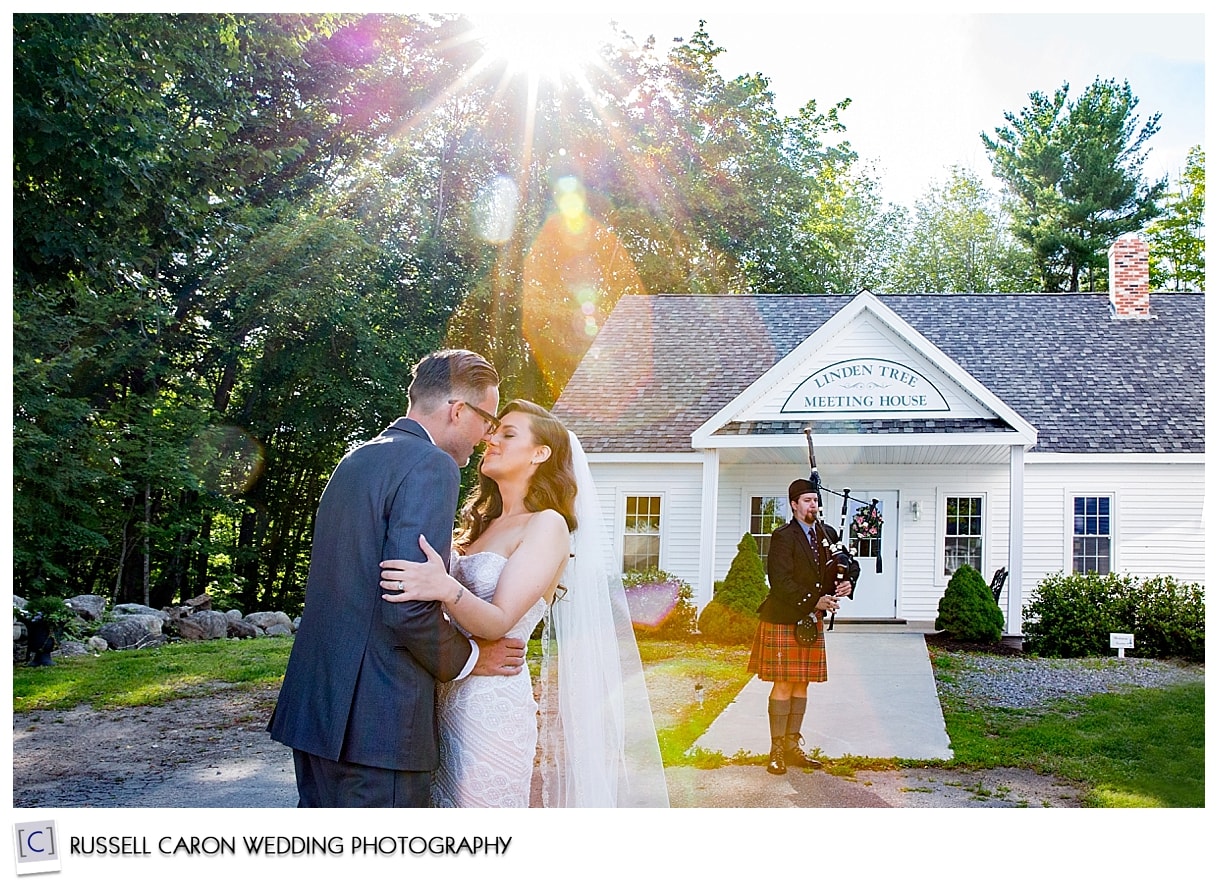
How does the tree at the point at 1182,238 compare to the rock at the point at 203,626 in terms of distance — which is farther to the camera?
the tree at the point at 1182,238

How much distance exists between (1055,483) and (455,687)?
9180mm

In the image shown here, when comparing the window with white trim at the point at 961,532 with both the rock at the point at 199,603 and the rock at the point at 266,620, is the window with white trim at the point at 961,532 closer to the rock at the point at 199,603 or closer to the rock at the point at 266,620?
the rock at the point at 266,620

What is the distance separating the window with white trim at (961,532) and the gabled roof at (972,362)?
98cm

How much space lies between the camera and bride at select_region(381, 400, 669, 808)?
313 cm

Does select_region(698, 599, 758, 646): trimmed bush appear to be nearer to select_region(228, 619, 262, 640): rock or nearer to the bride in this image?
select_region(228, 619, 262, 640): rock

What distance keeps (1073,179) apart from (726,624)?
10.9 meters

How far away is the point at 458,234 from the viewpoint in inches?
635

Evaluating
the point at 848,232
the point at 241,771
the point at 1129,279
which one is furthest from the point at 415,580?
the point at 848,232

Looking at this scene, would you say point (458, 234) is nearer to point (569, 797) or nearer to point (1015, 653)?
point (1015, 653)

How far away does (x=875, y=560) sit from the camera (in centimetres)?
1132

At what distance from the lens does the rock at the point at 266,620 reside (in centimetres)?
1289

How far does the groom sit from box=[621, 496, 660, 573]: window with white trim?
327 inches

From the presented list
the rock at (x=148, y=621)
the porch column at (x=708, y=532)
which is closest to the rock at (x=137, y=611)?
the rock at (x=148, y=621)
